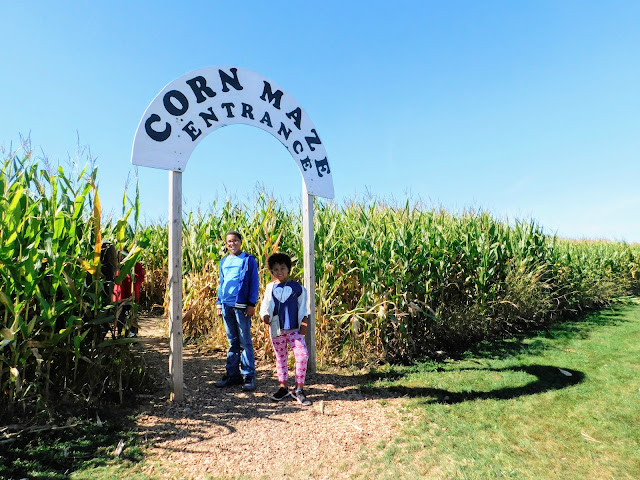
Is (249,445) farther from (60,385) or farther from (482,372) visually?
(482,372)

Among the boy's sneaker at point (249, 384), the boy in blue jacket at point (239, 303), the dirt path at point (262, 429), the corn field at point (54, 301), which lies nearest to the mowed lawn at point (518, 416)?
the dirt path at point (262, 429)

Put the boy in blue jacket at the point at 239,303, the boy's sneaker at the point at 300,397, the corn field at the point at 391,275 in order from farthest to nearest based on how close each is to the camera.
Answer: the corn field at the point at 391,275 < the boy in blue jacket at the point at 239,303 < the boy's sneaker at the point at 300,397

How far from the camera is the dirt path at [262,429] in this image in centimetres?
292

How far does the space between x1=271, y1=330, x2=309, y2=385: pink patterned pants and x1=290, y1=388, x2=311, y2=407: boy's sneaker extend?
0.33 ft

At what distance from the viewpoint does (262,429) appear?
3.47 m

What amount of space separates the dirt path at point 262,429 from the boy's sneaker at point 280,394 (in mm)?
67

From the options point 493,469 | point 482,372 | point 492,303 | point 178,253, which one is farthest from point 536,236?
point 178,253

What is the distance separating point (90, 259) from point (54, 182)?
0.85 m

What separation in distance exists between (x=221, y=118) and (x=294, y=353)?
9.01 ft

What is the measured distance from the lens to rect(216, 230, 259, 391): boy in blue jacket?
445 cm

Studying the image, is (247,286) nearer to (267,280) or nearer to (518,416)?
(267,280)

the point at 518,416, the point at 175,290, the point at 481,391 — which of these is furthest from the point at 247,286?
the point at 518,416

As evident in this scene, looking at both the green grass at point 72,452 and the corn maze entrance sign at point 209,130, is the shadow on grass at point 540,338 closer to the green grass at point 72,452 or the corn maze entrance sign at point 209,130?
the corn maze entrance sign at point 209,130

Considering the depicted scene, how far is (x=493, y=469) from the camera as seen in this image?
294 cm
